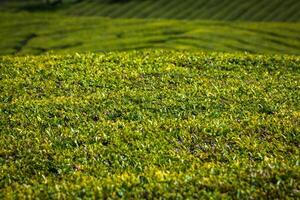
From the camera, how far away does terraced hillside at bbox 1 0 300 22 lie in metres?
97.4

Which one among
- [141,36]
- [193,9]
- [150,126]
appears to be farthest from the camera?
[193,9]

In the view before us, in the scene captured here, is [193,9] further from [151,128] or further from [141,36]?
[151,128]

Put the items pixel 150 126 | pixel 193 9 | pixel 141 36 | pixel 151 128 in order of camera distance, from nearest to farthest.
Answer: pixel 151 128 → pixel 150 126 → pixel 141 36 → pixel 193 9

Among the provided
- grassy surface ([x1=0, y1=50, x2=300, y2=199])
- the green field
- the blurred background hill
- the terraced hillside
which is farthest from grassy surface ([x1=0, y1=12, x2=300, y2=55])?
grassy surface ([x1=0, y1=50, x2=300, y2=199])

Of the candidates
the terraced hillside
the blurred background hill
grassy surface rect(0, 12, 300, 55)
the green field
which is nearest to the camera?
the green field

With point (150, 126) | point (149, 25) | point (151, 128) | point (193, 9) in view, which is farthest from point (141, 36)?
point (151, 128)

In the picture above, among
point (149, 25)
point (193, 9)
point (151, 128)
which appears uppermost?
point (151, 128)

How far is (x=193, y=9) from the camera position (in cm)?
10488

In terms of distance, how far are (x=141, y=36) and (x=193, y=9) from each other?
3192 centimetres

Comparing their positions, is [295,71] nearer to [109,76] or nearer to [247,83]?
[247,83]

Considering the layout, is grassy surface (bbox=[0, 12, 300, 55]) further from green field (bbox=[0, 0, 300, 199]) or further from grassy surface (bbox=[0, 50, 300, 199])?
grassy surface (bbox=[0, 50, 300, 199])

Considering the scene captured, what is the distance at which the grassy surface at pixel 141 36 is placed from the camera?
69062mm

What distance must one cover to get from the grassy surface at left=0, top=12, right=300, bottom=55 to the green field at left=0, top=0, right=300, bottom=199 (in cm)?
3767

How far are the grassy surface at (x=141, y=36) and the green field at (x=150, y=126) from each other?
37.7 meters
